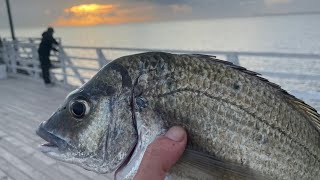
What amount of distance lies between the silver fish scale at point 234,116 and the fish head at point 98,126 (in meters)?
0.11

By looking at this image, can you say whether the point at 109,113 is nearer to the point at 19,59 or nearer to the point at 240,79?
the point at 240,79

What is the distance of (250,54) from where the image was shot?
5.96m

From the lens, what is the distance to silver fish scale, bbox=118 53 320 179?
141 cm

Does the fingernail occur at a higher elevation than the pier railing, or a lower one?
higher

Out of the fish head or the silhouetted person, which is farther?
the silhouetted person

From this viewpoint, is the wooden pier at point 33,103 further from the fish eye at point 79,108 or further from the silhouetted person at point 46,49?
the fish eye at point 79,108

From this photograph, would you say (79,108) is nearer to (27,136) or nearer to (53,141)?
(53,141)

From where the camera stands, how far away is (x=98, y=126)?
1.53 metres

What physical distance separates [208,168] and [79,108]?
0.53m

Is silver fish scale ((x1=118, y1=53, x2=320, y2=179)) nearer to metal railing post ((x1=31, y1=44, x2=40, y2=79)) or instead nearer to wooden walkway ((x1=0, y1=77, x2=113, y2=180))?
wooden walkway ((x1=0, y1=77, x2=113, y2=180))

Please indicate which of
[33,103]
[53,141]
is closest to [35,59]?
[33,103]

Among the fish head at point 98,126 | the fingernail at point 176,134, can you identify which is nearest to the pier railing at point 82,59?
the fish head at point 98,126

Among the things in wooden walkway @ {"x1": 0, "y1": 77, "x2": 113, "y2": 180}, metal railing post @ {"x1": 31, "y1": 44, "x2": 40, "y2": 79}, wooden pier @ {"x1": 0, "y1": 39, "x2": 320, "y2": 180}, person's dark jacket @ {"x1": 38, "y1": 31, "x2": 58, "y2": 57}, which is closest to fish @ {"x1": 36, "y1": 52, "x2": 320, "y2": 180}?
wooden pier @ {"x1": 0, "y1": 39, "x2": 320, "y2": 180}

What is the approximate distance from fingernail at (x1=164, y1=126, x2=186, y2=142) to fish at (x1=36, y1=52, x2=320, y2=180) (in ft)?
0.07
